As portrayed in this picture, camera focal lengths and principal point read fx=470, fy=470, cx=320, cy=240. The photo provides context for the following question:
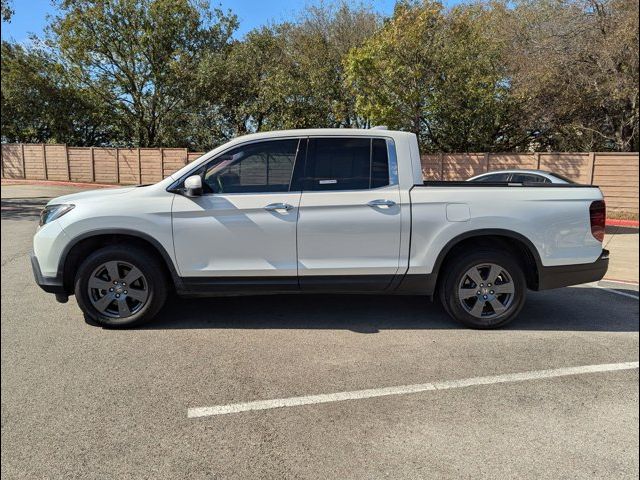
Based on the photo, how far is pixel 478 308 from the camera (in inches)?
174

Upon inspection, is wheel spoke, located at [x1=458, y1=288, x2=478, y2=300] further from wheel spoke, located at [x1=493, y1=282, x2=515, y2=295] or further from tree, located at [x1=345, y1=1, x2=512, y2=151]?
tree, located at [x1=345, y1=1, x2=512, y2=151]

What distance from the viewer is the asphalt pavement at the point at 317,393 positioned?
2.54 metres

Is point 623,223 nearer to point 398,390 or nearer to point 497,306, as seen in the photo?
point 497,306

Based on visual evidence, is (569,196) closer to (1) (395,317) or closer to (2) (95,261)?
(1) (395,317)

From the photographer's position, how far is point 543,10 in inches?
566

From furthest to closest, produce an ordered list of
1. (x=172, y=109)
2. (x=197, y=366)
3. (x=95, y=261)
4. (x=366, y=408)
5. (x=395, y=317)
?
1. (x=172, y=109)
2. (x=395, y=317)
3. (x=95, y=261)
4. (x=197, y=366)
5. (x=366, y=408)

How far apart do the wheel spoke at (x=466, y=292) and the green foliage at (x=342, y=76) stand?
7490mm

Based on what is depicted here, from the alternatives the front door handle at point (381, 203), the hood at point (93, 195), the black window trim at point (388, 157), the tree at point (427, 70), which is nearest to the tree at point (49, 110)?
the tree at point (427, 70)

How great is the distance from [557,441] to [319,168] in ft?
9.25

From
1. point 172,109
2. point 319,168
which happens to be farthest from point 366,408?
point 172,109

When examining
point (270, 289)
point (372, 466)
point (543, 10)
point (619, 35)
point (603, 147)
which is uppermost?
point (543, 10)

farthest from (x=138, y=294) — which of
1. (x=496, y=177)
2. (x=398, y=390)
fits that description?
(x=496, y=177)

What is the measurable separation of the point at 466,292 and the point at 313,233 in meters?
1.54

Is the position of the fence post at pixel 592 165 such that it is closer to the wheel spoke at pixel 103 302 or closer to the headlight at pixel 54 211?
the wheel spoke at pixel 103 302
